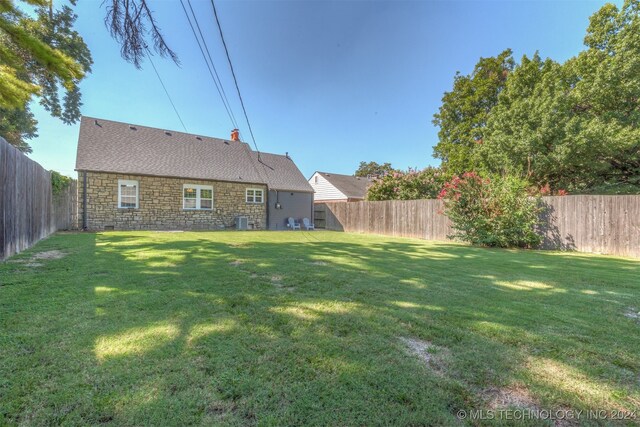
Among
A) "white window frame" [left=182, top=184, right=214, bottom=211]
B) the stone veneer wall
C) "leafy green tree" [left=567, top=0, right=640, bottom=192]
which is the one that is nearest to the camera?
"leafy green tree" [left=567, top=0, right=640, bottom=192]

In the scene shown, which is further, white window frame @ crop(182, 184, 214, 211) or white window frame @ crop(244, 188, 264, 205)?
white window frame @ crop(244, 188, 264, 205)

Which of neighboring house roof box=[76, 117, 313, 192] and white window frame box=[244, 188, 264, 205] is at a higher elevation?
neighboring house roof box=[76, 117, 313, 192]

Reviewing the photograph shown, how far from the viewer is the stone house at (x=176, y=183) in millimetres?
12727

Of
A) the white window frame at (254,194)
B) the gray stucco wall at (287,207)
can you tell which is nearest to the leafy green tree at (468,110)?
the gray stucco wall at (287,207)

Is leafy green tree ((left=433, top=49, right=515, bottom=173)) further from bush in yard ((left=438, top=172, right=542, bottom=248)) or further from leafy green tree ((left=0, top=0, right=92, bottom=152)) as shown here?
leafy green tree ((left=0, top=0, right=92, bottom=152))

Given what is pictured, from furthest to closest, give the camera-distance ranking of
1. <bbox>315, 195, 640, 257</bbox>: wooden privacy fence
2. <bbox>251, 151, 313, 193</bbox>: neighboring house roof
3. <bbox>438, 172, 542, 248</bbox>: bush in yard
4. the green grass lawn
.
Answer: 1. <bbox>251, 151, 313, 193</bbox>: neighboring house roof
2. <bbox>438, 172, 542, 248</bbox>: bush in yard
3. <bbox>315, 195, 640, 257</bbox>: wooden privacy fence
4. the green grass lawn

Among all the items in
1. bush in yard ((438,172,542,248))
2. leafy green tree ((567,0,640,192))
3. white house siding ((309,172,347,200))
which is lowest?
bush in yard ((438,172,542,248))

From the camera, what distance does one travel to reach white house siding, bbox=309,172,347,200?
85.0 ft

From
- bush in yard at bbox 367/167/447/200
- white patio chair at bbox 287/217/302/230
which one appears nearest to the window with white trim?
white patio chair at bbox 287/217/302/230

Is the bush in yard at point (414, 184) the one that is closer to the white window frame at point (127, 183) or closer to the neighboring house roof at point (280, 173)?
the neighboring house roof at point (280, 173)

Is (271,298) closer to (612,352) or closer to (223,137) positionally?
(612,352)

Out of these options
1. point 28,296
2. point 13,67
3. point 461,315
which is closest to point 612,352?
point 461,315

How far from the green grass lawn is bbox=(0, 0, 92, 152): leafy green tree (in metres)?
2.92

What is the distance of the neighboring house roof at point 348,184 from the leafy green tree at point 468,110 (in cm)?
766
